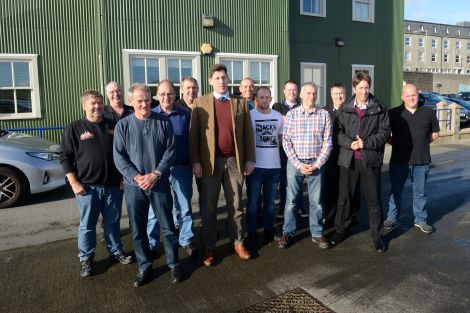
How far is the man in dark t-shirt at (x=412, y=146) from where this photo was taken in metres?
4.95

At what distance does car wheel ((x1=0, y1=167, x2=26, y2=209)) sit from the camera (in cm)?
615

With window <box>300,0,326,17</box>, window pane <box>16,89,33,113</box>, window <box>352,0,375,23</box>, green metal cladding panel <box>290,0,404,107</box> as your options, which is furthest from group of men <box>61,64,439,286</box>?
window <box>352,0,375,23</box>

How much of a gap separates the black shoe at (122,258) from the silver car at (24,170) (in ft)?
8.34

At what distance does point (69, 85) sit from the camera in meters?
10.6

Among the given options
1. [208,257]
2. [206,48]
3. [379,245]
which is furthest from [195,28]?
[379,245]

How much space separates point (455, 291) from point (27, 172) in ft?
19.2

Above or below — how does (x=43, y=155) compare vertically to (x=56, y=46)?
below

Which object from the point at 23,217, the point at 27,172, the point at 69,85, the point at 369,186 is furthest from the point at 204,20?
the point at 369,186

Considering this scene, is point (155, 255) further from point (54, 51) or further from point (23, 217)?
point (54, 51)

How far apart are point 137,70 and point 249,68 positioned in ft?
10.7

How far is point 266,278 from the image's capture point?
378 centimetres

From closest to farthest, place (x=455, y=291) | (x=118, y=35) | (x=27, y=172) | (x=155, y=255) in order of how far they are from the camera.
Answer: (x=455, y=291) < (x=155, y=255) < (x=27, y=172) < (x=118, y=35)

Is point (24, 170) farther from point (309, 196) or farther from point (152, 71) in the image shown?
point (152, 71)

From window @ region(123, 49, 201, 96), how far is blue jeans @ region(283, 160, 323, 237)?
22.5ft
